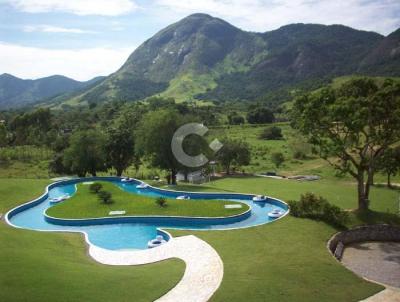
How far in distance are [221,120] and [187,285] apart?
4301 inches

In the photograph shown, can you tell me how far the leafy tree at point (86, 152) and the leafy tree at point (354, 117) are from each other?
30.3 metres

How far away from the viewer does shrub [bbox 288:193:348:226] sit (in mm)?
28078

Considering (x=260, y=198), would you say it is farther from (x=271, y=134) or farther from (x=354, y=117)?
(x=271, y=134)

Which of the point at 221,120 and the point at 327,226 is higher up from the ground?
the point at 221,120

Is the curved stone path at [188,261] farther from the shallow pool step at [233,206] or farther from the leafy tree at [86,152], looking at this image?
the leafy tree at [86,152]

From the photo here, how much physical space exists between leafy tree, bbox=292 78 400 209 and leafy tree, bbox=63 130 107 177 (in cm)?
3032

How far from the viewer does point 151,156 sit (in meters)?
49.6

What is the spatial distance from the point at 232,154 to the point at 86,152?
19.1 m

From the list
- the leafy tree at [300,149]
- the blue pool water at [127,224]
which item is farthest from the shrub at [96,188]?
the leafy tree at [300,149]

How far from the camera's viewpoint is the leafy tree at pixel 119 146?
55.0 meters

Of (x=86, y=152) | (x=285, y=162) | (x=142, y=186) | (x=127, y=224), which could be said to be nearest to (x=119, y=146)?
(x=86, y=152)

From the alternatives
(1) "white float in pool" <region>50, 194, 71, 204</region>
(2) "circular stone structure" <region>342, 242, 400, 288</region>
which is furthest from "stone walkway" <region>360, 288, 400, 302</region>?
(1) "white float in pool" <region>50, 194, 71, 204</region>

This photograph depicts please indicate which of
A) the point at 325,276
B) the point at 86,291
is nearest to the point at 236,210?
the point at 325,276

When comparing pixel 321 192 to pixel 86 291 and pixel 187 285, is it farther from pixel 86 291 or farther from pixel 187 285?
pixel 86 291
